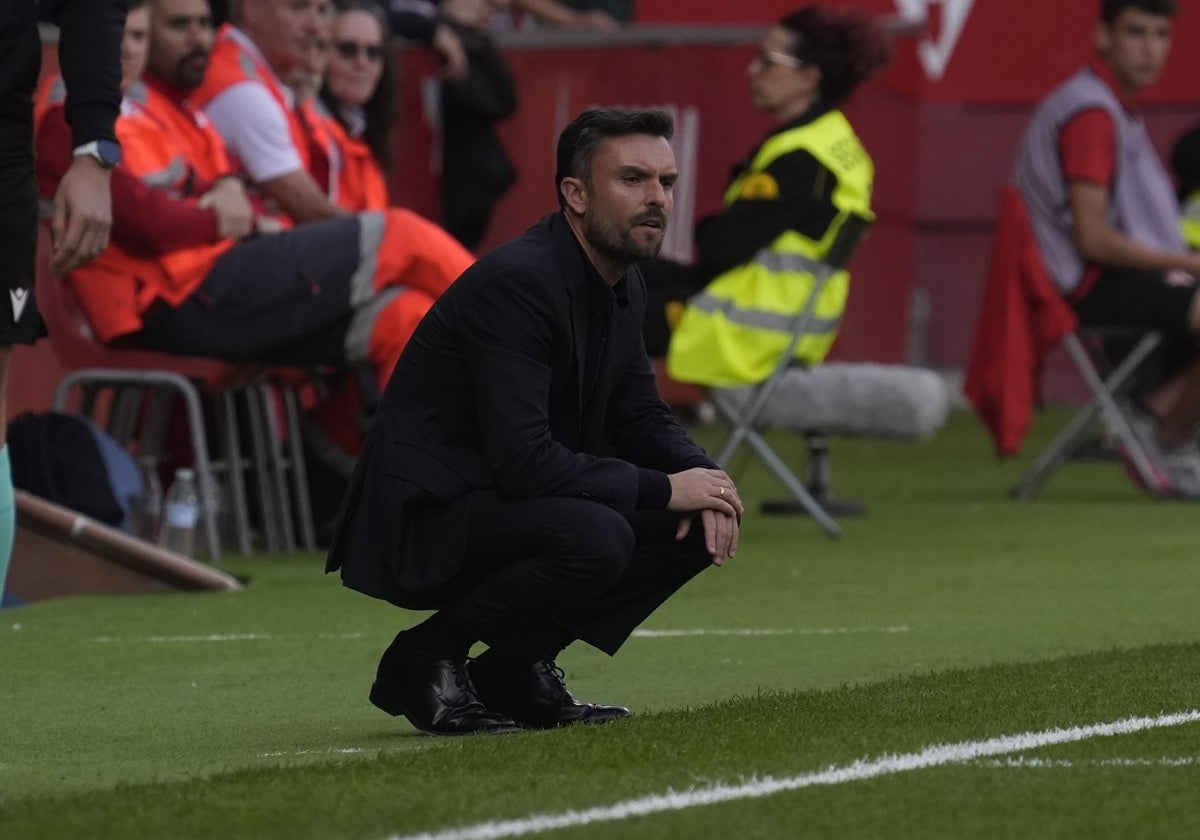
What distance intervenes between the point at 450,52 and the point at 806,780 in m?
7.86

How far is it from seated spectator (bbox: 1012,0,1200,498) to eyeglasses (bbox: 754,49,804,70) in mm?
1595

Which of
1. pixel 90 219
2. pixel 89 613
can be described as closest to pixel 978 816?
pixel 90 219

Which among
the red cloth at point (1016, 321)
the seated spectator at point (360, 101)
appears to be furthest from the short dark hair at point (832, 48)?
the seated spectator at point (360, 101)

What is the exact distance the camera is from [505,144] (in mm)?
13031

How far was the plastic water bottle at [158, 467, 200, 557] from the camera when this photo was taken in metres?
8.21

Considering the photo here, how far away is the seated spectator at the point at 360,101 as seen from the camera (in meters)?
9.63

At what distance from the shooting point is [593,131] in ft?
15.9

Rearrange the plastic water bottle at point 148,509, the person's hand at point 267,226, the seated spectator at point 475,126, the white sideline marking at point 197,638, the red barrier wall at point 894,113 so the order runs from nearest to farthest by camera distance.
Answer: the white sideline marking at point 197,638 < the plastic water bottle at point 148,509 < the person's hand at point 267,226 < the seated spectator at point 475,126 < the red barrier wall at point 894,113

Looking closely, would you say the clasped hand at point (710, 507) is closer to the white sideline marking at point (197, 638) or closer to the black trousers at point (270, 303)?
the white sideline marking at point (197, 638)

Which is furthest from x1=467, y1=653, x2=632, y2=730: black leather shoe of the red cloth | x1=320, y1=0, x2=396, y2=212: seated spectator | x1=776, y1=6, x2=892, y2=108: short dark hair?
the red cloth

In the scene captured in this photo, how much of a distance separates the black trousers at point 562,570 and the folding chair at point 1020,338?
19.3 ft

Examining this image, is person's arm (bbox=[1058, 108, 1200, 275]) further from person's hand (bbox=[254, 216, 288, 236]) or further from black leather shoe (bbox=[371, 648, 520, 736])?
black leather shoe (bbox=[371, 648, 520, 736])

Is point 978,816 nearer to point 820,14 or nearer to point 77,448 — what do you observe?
point 77,448

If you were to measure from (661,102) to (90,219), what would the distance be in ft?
28.4
